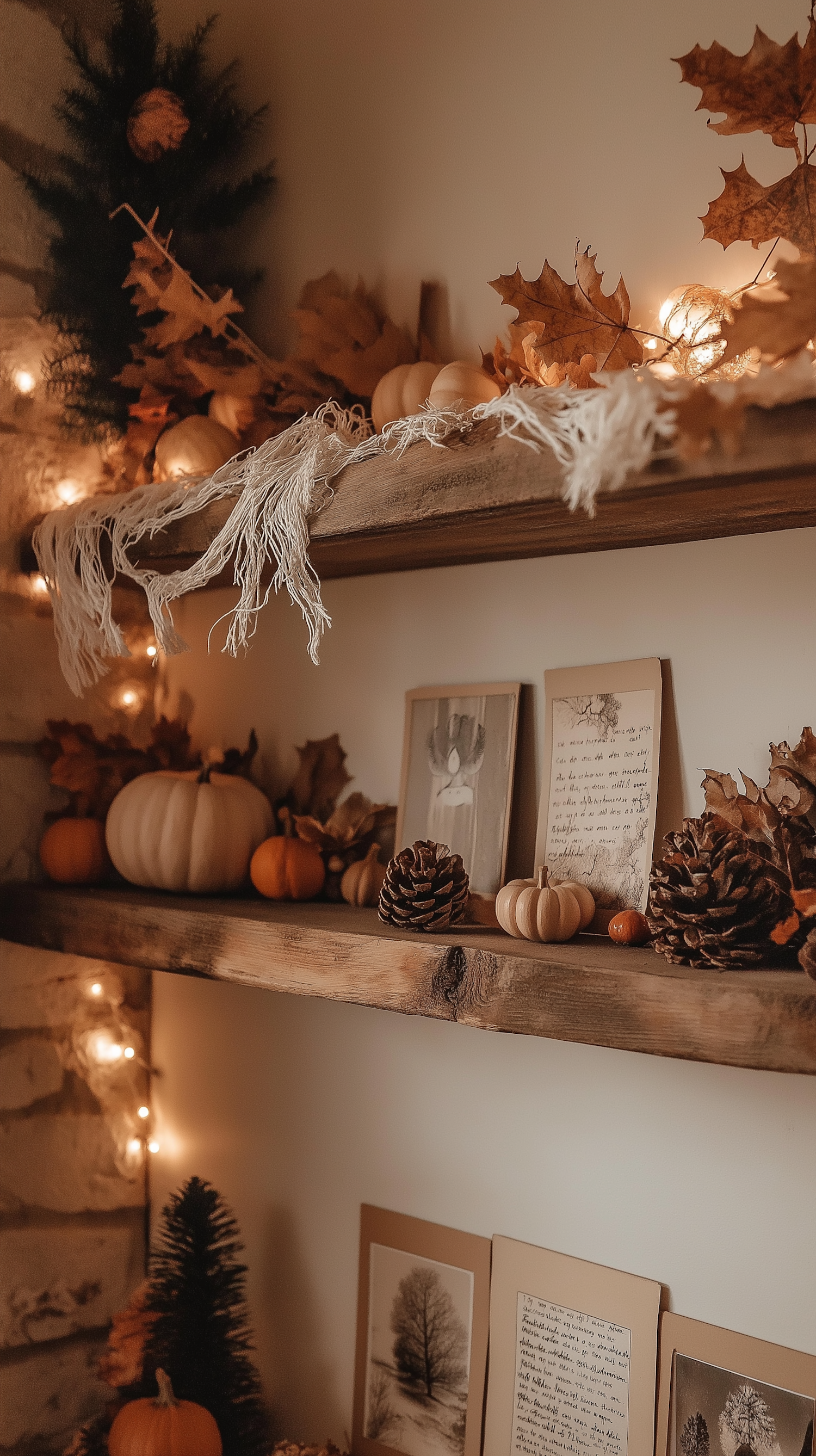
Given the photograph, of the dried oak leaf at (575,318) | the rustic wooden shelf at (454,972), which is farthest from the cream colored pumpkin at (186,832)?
the dried oak leaf at (575,318)

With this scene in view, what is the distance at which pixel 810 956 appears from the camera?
804 mm

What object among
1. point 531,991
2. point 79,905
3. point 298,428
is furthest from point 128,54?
point 531,991

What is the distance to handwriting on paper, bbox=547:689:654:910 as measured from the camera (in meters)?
1.11

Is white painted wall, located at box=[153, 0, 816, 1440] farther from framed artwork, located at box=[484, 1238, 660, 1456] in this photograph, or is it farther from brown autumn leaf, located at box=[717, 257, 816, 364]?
brown autumn leaf, located at box=[717, 257, 816, 364]

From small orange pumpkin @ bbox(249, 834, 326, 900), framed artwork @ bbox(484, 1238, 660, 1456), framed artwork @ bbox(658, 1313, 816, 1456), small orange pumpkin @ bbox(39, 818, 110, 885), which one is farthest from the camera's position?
small orange pumpkin @ bbox(39, 818, 110, 885)

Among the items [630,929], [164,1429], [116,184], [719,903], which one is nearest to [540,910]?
[630,929]

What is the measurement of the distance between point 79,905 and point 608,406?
88 cm

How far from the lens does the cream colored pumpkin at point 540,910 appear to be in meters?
1.04

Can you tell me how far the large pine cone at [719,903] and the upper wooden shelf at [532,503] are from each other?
0.93 feet

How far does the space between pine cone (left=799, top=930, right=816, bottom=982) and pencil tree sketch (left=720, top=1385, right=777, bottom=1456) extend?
1.60 feet

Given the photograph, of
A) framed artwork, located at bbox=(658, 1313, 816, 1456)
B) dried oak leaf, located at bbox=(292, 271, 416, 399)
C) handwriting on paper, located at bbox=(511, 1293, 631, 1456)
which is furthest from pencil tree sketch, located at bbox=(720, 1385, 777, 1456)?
dried oak leaf, located at bbox=(292, 271, 416, 399)

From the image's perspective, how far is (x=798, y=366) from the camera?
736 millimetres

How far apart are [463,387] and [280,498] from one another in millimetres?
215

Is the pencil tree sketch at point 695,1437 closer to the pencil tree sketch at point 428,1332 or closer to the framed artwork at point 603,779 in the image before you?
the pencil tree sketch at point 428,1332
